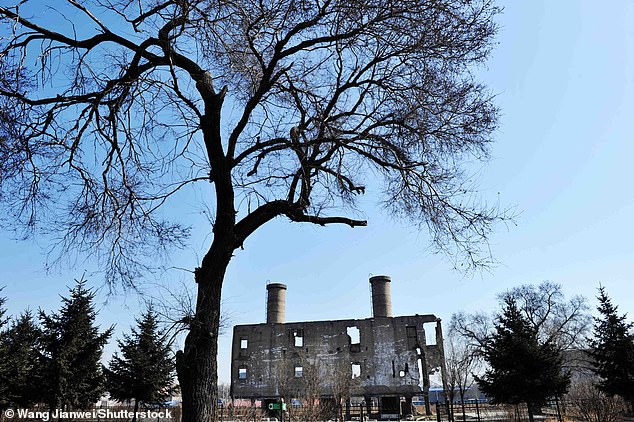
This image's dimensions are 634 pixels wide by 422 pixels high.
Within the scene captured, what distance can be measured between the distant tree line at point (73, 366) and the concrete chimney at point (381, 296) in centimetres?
2141

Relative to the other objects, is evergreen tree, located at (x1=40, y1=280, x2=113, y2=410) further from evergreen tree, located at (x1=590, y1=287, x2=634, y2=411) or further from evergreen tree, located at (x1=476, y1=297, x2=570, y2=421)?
evergreen tree, located at (x1=590, y1=287, x2=634, y2=411)

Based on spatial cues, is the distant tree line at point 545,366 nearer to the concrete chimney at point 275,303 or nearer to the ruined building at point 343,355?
the ruined building at point 343,355

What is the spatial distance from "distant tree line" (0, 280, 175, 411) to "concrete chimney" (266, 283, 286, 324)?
19376 mm

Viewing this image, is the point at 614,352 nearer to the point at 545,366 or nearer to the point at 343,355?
the point at 545,366

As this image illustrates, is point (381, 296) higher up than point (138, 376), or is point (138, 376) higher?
point (381, 296)

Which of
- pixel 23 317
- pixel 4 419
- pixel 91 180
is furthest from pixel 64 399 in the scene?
pixel 91 180

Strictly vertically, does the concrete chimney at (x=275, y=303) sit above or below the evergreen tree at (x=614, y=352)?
above

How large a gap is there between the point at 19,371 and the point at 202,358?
18809mm

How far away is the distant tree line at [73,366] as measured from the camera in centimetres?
1925

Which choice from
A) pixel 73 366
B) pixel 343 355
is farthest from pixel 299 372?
pixel 73 366

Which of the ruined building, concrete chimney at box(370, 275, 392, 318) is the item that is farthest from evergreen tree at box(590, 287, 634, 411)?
concrete chimney at box(370, 275, 392, 318)

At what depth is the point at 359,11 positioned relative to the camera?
4.93 m

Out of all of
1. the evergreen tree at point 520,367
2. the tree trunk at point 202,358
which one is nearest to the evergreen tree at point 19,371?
the tree trunk at point 202,358

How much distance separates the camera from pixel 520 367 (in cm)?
1988
